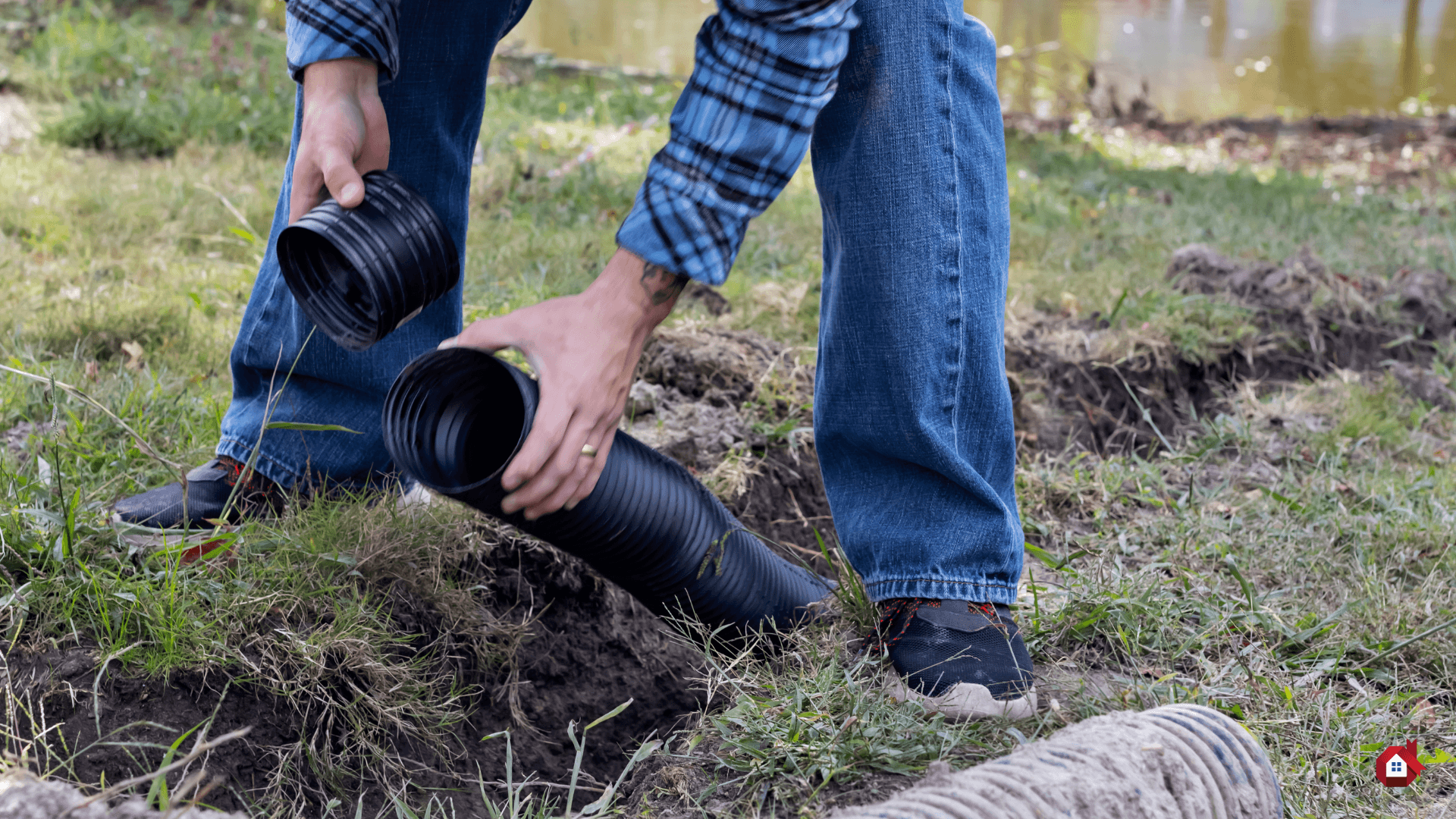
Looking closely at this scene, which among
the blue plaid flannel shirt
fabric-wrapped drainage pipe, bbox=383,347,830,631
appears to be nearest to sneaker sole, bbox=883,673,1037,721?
fabric-wrapped drainage pipe, bbox=383,347,830,631

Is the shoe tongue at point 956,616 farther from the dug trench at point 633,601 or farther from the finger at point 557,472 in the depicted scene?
the finger at point 557,472

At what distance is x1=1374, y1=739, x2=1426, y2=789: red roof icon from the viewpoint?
4.69 feet

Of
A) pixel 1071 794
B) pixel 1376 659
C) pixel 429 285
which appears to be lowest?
pixel 1376 659

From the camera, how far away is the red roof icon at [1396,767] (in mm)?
1430

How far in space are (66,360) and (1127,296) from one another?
10.2 ft

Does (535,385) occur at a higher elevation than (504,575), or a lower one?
higher

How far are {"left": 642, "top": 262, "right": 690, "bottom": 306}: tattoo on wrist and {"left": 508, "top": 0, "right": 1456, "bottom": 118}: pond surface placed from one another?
8.17 metres

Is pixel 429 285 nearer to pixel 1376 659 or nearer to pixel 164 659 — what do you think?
pixel 164 659

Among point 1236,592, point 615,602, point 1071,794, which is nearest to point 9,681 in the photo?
point 615,602

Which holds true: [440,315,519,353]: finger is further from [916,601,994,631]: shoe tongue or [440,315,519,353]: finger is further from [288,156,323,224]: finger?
[916,601,994,631]: shoe tongue

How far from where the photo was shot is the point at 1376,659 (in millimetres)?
1753

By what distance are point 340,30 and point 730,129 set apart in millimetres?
730

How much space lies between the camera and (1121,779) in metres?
1.17

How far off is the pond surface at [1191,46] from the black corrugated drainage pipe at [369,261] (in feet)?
25.4
